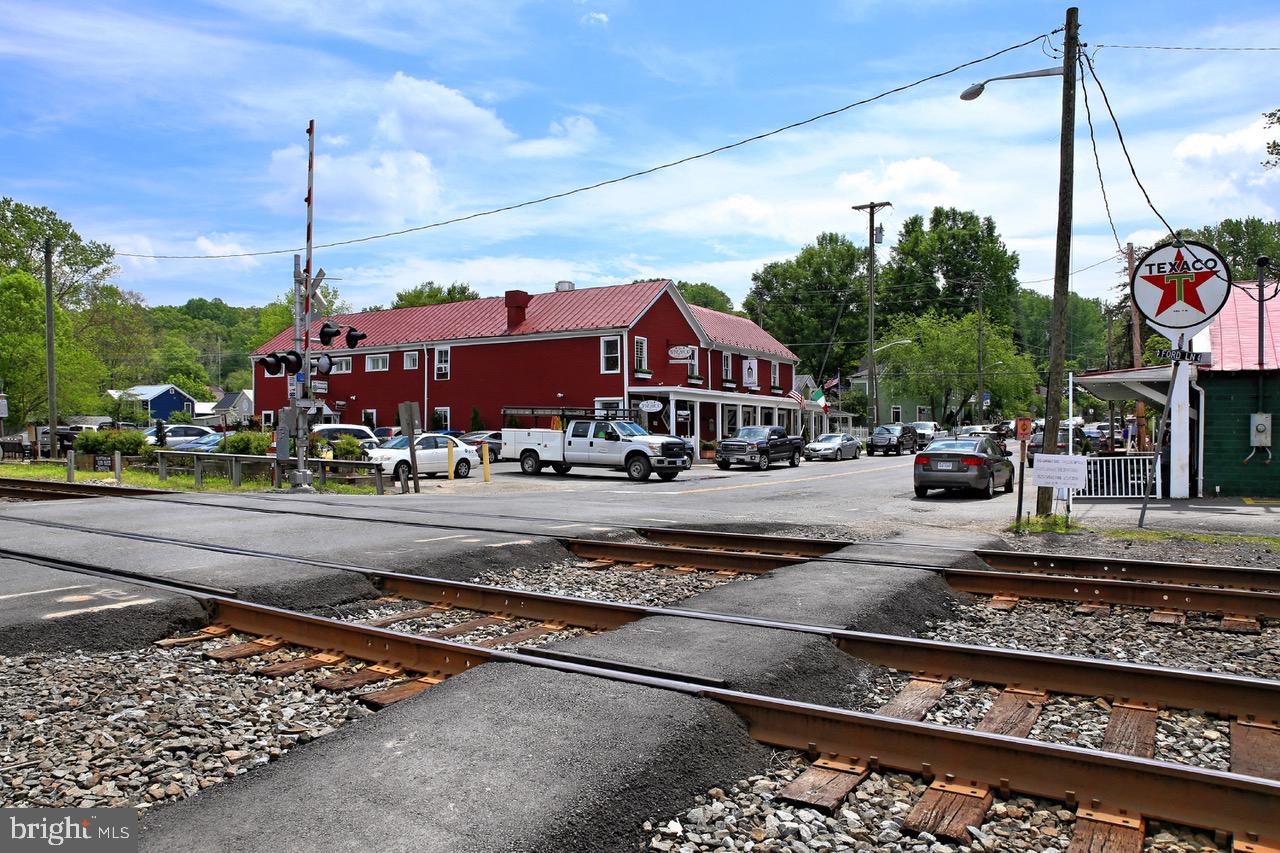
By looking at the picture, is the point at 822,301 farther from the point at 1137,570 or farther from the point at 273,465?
the point at 1137,570

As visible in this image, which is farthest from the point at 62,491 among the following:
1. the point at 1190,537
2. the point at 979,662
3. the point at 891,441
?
the point at 891,441

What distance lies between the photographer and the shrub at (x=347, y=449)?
87.9 feet

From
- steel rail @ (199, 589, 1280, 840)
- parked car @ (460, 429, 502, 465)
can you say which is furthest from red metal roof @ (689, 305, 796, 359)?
steel rail @ (199, 589, 1280, 840)

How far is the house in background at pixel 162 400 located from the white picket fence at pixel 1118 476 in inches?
3159

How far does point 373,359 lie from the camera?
158ft

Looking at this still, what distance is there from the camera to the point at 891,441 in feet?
159

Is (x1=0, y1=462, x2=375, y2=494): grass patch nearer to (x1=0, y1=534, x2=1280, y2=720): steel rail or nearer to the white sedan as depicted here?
the white sedan

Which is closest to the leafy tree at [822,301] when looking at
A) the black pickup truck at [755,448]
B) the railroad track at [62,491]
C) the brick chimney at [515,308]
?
the brick chimney at [515,308]

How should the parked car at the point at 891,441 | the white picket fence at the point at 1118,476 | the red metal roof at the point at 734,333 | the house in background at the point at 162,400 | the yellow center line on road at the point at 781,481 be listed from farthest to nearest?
the house in background at the point at 162,400, the red metal roof at the point at 734,333, the parked car at the point at 891,441, the yellow center line on road at the point at 781,481, the white picket fence at the point at 1118,476

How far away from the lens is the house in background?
273 feet

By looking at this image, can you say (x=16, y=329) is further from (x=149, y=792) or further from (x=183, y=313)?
(x=183, y=313)

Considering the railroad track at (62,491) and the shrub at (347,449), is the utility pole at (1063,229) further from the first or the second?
the shrub at (347,449)

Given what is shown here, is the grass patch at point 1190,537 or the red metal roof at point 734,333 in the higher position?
the red metal roof at point 734,333

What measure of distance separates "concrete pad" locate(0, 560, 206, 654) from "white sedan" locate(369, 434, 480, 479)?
1942 centimetres
